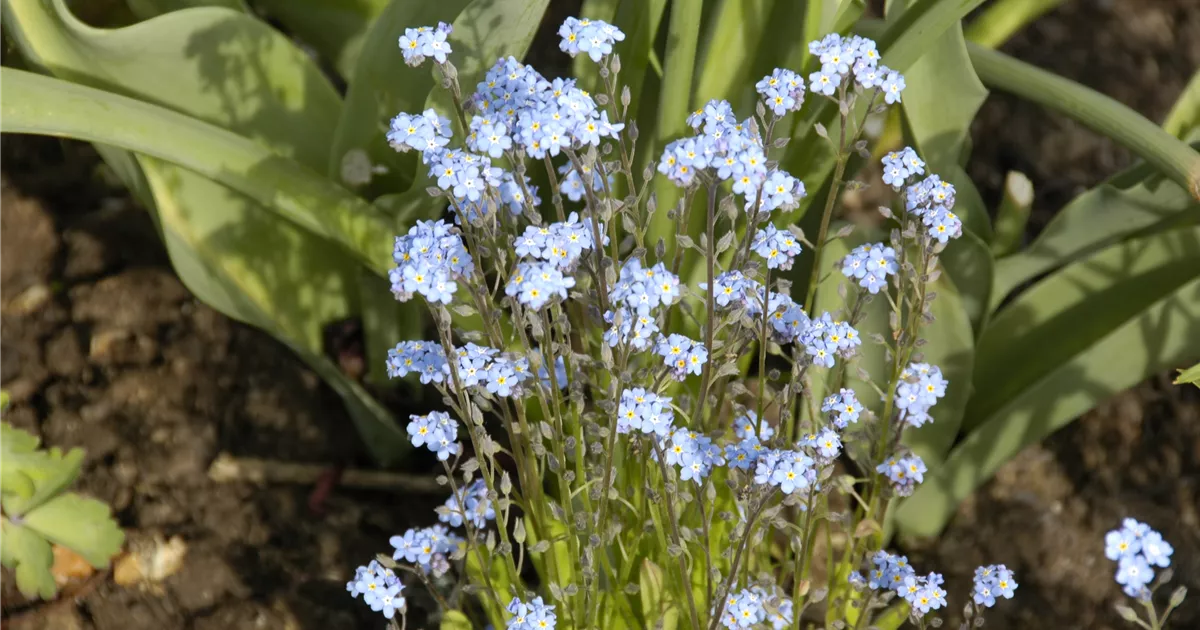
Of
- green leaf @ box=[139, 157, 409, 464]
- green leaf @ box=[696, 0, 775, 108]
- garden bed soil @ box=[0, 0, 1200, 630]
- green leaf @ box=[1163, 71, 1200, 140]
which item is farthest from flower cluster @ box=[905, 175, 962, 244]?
green leaf @ box=[139, 157, 409, 464]

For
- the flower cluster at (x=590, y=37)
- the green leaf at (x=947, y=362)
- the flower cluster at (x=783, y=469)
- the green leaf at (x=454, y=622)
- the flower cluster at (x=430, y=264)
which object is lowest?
the green leaf at (x=454, y=622)

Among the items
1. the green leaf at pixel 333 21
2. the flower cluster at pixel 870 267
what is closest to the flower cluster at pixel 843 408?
the flower cluster at pixel 870 267

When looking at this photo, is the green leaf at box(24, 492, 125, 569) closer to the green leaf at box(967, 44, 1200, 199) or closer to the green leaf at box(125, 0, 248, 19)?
the green leaf at box(125, 0, 248, 19)

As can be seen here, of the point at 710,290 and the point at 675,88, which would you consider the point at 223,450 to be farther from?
the point at 710,290

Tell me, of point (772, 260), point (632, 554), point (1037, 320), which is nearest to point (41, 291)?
point (632, 554)

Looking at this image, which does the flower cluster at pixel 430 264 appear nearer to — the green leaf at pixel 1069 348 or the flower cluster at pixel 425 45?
the flower cluster at pixel 425 45
